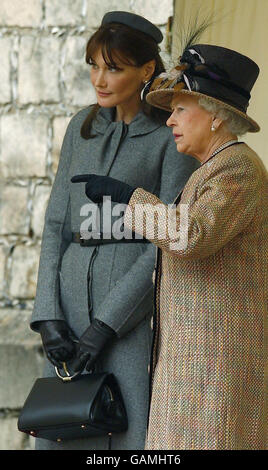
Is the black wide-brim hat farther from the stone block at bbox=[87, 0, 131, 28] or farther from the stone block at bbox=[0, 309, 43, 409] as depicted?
the stone block at bbox=[0, 309, 43, 409]

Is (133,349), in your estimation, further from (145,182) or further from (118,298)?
(145,182)

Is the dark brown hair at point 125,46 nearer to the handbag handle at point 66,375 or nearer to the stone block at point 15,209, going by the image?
the handbag handle at point 66,375

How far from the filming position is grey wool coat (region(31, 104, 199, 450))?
287cm

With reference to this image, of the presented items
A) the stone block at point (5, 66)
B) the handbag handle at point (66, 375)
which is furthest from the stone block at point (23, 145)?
the handbag handle at point (66, 375)

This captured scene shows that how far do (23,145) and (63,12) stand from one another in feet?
1.96

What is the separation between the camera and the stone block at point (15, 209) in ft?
13.0

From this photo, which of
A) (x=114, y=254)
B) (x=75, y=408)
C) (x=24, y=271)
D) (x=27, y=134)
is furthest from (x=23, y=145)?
(x=75, y=408)

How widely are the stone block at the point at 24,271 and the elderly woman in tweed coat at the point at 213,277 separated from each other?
150 cm

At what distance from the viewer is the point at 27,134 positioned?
3.95 meters

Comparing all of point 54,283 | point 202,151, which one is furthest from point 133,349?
point 202,151

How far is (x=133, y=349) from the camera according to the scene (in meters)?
2.91

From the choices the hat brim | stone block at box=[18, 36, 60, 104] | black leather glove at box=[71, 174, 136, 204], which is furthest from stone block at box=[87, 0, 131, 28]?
black leather glove at box=[71, 174, 136, 204]

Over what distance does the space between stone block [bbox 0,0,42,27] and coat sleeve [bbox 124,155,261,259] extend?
175cm
